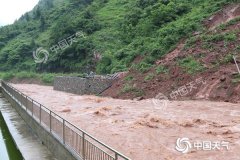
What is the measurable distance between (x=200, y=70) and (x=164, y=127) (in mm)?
9108

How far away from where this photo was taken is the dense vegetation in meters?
31.4

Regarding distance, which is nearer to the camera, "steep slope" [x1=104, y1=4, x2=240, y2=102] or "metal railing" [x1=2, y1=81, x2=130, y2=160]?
"metal railing" [x1=2, y1=81, x2=130, y2=160]

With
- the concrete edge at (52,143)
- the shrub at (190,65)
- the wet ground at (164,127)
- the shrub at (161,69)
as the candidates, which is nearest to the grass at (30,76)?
the shrub at (161,69)

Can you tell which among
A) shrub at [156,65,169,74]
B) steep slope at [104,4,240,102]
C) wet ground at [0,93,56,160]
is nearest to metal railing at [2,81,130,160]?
wet ground at [0,93,56,160]

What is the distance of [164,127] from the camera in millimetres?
15352

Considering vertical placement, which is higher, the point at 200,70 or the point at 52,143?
the point at 200,70

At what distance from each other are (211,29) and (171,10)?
910 centimetres

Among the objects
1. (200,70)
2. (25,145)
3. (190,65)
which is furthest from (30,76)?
(25,145)

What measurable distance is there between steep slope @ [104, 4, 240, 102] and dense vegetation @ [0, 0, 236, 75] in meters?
1.68

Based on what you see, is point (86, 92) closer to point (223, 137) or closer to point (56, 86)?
point (56, 86)

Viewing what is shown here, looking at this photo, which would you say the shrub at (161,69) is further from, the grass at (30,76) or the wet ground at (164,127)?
the grass at (30,76)

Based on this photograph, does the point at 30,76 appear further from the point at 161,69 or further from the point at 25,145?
the point at 25,145

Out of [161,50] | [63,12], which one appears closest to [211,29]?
[161,50]

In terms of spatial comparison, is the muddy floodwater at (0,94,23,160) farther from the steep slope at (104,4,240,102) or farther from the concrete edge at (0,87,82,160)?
the steep slope at (104,4,240,102)
